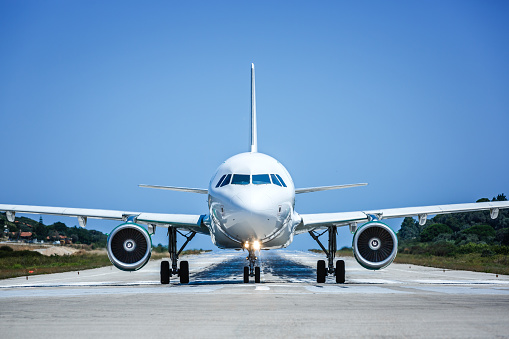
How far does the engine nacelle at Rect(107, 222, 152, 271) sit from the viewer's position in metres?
21.3

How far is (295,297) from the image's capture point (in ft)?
47.7

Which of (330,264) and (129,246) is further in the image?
(330,264)

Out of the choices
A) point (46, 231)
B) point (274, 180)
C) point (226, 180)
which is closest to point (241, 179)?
point (226, 180)

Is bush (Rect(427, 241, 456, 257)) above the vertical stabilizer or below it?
below

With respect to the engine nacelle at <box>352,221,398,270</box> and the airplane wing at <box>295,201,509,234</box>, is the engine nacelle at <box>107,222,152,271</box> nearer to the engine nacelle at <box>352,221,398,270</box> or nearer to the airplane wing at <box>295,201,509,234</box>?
the airplane wing at <box>295,201,509,234</box>

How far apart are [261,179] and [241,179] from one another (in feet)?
2.07

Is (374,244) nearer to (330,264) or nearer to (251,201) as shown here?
(330,264)

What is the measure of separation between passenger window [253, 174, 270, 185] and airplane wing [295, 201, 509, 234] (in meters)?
4.05

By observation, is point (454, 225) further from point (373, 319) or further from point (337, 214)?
point (373, 319)

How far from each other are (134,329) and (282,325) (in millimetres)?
2121

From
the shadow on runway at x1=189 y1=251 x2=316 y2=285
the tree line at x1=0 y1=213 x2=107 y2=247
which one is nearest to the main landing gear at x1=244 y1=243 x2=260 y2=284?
the shadow on runway at x1=189 y1=251 x2=316 y2=285

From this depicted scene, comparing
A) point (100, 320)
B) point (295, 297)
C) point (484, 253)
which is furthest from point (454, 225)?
point (100, 320)

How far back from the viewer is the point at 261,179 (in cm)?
1994

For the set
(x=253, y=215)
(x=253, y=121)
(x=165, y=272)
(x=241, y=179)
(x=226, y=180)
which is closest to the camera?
(x=253, y=215)
